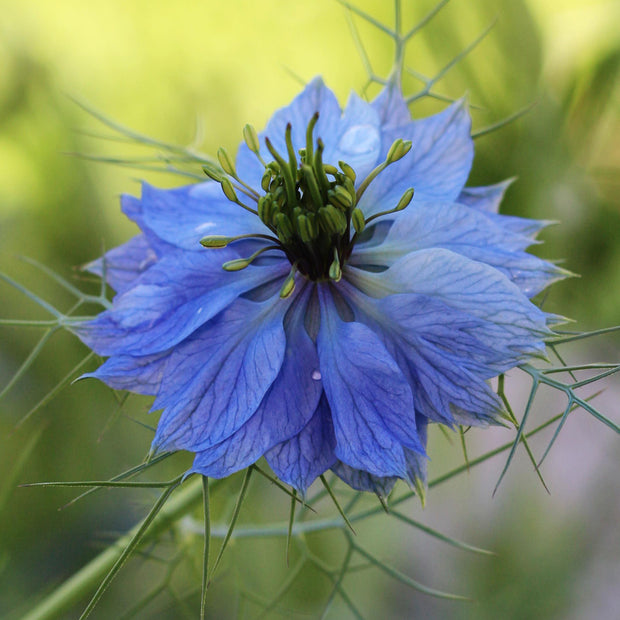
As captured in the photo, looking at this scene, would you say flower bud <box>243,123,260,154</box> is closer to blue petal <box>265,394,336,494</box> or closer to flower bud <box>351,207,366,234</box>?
flower bud <box>351,207,366,234</box>

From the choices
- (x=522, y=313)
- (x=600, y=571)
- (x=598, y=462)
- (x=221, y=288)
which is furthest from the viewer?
(x=598, y=462)

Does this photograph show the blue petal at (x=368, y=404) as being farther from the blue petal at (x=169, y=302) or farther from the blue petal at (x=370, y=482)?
the blue petal at (x=169, y=302)

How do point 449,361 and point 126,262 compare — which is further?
point 126,262

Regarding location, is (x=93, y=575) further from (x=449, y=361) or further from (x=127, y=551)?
(x=449, y=361)

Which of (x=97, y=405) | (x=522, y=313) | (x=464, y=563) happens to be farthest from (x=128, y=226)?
(x=522, y=313)

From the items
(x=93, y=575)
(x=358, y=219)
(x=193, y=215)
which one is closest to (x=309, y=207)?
(x=358, y=219)

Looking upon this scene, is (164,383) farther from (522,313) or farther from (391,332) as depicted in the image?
(522,313)
